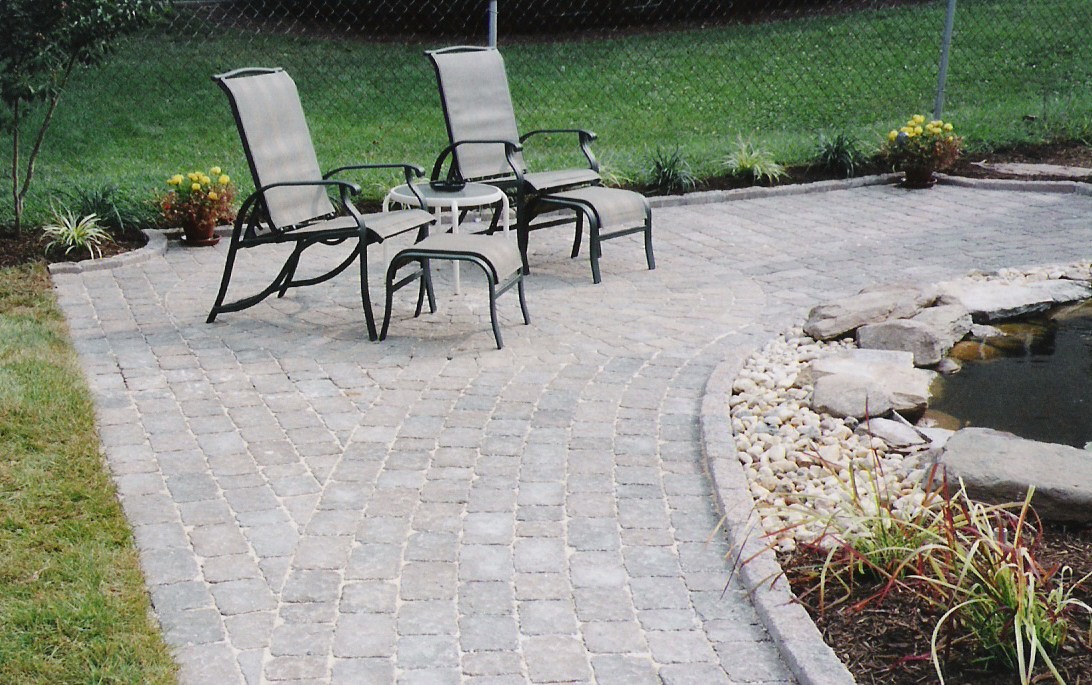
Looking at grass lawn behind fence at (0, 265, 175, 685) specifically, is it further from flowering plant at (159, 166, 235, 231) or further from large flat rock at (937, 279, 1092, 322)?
large flat rock at (937, 279, 1092, 322)

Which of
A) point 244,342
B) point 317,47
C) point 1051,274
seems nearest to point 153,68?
point 317,47

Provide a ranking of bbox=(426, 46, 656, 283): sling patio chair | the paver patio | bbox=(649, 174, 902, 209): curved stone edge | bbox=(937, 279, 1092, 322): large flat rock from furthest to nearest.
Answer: bbox=(649, 174, 902, 209): curved stone edge < bbox=(426, 46, 656, 283): sling patio chair < bbox=(937, 279, 1092, 322): large flat rock < the paver patio

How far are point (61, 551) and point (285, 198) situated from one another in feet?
9.11

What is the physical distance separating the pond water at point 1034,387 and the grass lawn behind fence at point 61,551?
3.19m

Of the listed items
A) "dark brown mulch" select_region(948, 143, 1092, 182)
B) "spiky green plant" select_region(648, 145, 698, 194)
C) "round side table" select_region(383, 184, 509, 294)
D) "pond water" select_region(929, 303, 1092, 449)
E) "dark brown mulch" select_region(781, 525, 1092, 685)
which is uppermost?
"round side table" select_region(383, 184, 509, 294)

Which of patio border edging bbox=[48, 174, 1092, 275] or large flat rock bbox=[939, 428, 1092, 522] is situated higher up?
large flat rock bbox=[939, 428, 1092, 522]

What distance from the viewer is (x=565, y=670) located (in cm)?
297

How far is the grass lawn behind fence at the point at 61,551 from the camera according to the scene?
2.95m

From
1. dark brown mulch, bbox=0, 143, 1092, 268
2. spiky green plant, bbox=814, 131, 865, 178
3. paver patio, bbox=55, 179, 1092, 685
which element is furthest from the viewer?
spiky green plant, bbox=814, 131, 865, 178

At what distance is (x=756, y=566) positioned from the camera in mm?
3426

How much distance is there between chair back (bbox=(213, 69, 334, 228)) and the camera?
18.8ft

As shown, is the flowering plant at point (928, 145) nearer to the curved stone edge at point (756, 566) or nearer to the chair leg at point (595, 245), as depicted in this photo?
the chair leg at point (595, 245)

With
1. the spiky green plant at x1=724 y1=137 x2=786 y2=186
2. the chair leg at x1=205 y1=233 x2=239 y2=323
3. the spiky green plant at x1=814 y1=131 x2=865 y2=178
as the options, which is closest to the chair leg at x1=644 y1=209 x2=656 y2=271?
the chair leg at x1=205 y1=233 x2=239 y2=323

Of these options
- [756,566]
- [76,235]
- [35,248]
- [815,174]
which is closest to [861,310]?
[756,566]
